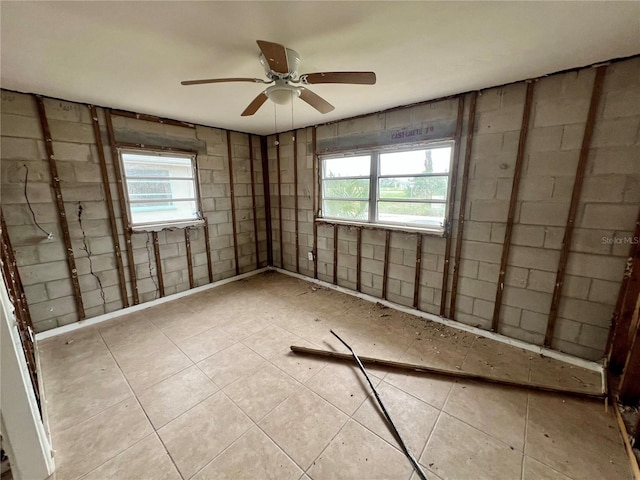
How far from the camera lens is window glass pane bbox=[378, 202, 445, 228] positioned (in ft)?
9.56

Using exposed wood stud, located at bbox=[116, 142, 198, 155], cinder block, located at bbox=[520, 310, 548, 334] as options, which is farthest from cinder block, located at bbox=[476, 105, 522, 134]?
exposed wood stud, located at bbox=[116, 142, 198, 155]

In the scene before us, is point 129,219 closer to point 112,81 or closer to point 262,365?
point 112,81

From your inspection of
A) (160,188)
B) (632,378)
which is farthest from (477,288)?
(160,188)

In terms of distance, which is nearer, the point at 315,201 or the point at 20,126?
the point at 20,126

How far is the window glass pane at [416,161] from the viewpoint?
109 inches

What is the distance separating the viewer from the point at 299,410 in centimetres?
181

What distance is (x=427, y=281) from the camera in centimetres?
305

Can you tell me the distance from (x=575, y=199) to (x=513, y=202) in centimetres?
41

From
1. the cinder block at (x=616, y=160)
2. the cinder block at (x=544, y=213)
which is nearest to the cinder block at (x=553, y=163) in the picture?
the cinder block at (x=616, y=160)

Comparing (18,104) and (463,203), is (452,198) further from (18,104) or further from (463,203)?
(18,104)

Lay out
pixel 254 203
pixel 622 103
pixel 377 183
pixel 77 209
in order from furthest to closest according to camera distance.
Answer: pixel 254 203 < pixel 377 183 < pixel 77 209 < pixel 622 103

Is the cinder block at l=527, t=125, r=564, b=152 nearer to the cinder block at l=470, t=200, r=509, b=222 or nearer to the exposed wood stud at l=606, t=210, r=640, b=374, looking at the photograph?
the cinder block at l=470, t=200, r=509, b=222

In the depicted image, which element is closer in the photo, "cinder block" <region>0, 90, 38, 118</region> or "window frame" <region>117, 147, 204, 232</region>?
"cinder block" <region>0, 90, 38, 118</region>

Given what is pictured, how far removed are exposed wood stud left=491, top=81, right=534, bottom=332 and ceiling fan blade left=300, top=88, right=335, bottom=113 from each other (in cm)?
173
